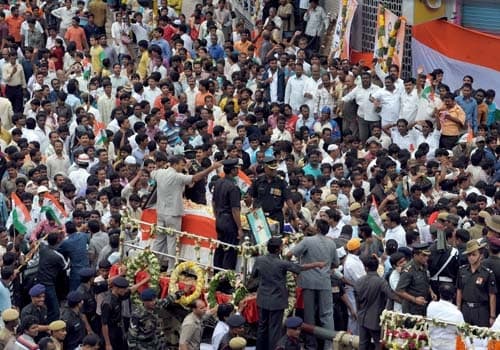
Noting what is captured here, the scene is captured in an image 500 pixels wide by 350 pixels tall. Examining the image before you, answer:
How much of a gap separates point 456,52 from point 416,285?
34.9 ft

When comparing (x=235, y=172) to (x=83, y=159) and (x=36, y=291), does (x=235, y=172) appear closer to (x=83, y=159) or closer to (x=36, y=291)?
(x=36, y=291)

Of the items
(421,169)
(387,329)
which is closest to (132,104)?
(421,169)

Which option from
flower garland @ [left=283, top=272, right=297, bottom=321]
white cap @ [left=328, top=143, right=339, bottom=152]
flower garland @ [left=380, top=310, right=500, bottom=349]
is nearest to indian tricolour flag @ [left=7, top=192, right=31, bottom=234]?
flower garland @ [left=283, top=272, right=297, bottom=321]

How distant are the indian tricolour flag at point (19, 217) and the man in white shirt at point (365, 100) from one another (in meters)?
7.46

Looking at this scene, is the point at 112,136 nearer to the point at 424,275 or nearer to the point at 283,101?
the point at 283,101

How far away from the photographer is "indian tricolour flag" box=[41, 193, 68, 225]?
851 inches

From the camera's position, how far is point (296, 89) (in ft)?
91.5

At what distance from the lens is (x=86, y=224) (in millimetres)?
21141

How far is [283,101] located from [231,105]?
1733mm

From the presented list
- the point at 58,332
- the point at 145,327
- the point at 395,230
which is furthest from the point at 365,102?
the point at 58,332

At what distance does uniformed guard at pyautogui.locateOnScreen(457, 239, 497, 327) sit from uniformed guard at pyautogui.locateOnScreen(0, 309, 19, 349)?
520 cm

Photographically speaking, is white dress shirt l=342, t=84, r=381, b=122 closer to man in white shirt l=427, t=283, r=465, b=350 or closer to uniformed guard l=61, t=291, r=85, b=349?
uniformed guard l=61, t=291, r=85, b=349

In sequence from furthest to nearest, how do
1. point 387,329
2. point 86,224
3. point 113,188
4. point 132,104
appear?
point 132,104
point 113,188
point 86,224
point 387,329

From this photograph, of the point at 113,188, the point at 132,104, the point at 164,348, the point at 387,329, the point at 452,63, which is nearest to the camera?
the point at 387,329
